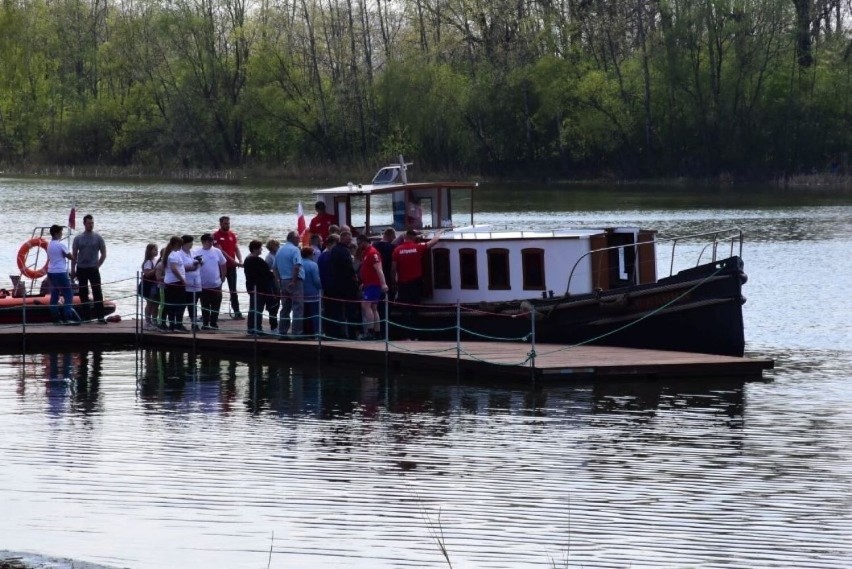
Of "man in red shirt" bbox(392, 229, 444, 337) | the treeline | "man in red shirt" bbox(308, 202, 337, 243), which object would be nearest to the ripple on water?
"man in red shirt" bbox(392, 229, 444, 337)

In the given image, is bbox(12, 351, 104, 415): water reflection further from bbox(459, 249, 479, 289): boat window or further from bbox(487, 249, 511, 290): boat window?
bbox(487, 249, 511, 290): boat window

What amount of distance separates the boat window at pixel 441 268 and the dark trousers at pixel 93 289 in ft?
17.5

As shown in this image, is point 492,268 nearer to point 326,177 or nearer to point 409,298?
point 409,298

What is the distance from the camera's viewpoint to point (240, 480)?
45.3ft

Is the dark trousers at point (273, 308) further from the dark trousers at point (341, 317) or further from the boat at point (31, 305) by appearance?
the boat at point (31, 305)

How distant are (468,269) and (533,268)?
1016mm

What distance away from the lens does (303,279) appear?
21.6 m

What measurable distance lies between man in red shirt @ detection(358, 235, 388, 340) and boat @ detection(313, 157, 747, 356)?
0.42 meters

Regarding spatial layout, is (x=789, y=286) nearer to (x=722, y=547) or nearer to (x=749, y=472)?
(x=749, y=472)

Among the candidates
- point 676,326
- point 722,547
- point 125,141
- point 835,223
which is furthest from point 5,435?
point 125,141

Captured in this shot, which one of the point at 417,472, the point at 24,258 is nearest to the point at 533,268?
the point at 417,472

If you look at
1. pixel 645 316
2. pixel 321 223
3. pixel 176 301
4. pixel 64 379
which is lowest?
pixel 64 379

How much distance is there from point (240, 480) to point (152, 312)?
11050mm

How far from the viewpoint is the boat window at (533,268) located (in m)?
22.6
